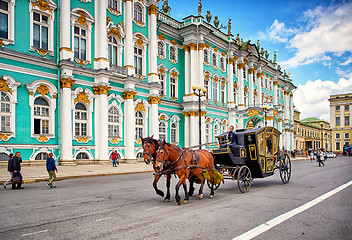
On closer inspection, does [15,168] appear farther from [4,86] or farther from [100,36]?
[100,36]

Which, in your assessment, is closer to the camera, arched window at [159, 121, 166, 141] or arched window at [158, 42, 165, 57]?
arched window at [159, 121, 166, 141]

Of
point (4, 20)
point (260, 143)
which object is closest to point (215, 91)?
point (4, 20)

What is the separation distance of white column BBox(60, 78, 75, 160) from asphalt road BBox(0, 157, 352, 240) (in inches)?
432

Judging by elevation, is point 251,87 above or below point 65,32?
below

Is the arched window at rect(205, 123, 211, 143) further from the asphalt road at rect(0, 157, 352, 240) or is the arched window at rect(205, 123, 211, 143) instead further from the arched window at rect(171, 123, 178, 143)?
the asphalt road at rect(0, 157, 352, 240)

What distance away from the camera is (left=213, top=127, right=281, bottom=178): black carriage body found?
11344 mm

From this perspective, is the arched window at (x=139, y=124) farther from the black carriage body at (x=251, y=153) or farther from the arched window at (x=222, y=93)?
the black carriage body at (x=251, y=153)

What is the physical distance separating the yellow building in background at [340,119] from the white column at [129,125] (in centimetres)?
9094

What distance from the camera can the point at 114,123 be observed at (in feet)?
85.5

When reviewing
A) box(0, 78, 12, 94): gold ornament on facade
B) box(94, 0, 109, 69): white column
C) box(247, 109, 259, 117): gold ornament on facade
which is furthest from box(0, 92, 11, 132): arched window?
box(247, 109, 259, 117): gold ornament on facade

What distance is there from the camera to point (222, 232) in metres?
6.00

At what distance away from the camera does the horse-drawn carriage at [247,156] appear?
1116 centimetres

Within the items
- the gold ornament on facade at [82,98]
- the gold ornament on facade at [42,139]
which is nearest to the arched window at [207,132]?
the gold ornament on facade at [82,98]

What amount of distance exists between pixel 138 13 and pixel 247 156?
21.5m
